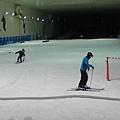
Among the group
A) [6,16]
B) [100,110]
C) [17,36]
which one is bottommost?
[100,110]

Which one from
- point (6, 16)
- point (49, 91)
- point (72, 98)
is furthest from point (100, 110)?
point (6, 16)

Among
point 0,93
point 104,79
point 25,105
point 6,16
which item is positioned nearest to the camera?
point 25,105

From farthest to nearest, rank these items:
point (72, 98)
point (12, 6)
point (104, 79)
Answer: point (12, 6), point (104, 79), point (72, 98)

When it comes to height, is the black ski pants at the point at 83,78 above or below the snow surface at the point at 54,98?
above

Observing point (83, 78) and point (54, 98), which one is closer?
point (54, 98)

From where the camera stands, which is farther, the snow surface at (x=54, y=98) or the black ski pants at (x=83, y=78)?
the black ski pants at (x=83, y=78)

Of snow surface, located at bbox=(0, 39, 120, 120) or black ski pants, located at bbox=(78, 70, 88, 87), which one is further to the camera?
black ski pants, located at bbox=(78, 70, 88, 87)

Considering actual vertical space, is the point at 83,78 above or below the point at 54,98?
above

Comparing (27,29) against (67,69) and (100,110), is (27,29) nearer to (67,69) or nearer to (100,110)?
(67,69)

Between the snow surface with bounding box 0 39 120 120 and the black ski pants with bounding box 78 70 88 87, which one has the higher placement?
the black ski pants with bounding box 78 70 88 87

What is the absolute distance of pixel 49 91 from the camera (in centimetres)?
786

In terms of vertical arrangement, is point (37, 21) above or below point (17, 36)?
above

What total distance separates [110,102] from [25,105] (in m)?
2.05

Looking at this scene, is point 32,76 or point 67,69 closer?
point 32,76
